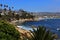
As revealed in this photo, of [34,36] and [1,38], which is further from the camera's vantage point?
[34,36]

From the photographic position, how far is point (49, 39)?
1761cm

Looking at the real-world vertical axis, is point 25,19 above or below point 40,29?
below

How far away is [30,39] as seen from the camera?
59.8ft

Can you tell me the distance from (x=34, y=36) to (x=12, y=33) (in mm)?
1733

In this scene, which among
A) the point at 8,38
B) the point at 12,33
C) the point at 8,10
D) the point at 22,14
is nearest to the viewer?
the point at 8,38

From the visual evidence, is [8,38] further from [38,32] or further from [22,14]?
[22,14]

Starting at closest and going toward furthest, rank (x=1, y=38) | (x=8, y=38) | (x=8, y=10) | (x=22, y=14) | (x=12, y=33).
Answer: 1. (x=1, y=38)
2. (x=8, y=38)
3. (x=12, y=33)
4. (x=8, y=10)
5. (x=22, y=14)

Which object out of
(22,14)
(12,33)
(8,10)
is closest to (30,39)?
(12,33)

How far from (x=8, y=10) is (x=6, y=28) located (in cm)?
12461

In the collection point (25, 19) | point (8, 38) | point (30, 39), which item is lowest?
point (25, 19)

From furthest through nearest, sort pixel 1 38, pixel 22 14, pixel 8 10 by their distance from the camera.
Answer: pixel 22 14 → pixel 8 10 → pixel 1 38

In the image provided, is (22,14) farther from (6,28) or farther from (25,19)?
(6,28)

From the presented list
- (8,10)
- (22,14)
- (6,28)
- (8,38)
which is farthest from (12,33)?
(22,14)

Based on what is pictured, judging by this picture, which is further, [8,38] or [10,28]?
[10,28]
